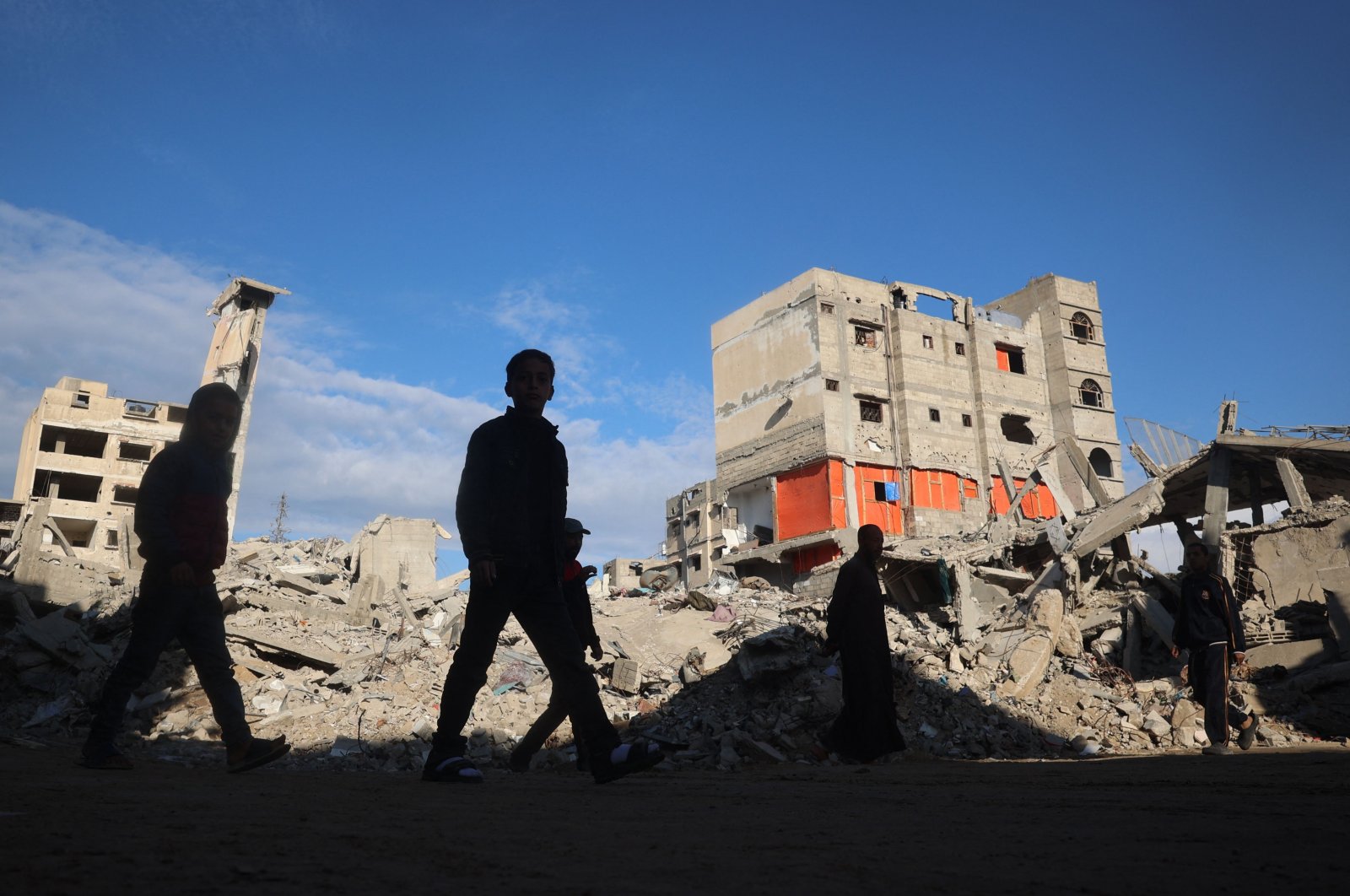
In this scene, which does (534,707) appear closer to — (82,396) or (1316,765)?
(1316,765)

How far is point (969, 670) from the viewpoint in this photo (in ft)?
39.0

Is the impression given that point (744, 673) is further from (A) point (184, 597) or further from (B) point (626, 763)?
(A) point (184, 597)

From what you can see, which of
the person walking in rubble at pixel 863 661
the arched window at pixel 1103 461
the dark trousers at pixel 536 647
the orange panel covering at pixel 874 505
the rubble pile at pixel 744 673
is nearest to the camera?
the dark trousers at pixel 536 647

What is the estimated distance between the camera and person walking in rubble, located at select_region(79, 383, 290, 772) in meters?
4.15

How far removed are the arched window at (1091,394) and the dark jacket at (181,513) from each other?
142 ft

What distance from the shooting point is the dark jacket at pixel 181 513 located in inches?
166

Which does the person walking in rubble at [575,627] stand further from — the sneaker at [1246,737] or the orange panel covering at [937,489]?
the orange panel covering at [937,489]

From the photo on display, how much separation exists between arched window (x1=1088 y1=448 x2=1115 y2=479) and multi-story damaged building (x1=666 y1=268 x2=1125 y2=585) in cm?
6

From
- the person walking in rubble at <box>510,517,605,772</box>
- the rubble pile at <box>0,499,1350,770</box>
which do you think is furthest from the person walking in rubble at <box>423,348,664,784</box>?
the rubble pile at <box>0,499,1350,770</box>

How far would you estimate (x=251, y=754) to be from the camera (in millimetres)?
4191

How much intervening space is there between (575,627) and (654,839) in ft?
12.3

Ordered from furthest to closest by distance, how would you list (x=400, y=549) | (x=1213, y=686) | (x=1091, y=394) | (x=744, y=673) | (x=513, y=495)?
(x=1091, y=394), (x=400, y=549), (x=744, y=673), (x=1213, y=686), (x=513, y=495)

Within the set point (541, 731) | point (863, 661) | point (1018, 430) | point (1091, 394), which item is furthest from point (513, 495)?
point (1091, 394)

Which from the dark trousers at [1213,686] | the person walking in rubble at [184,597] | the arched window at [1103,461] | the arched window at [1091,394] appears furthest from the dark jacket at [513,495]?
the arched window at [1103,461]
